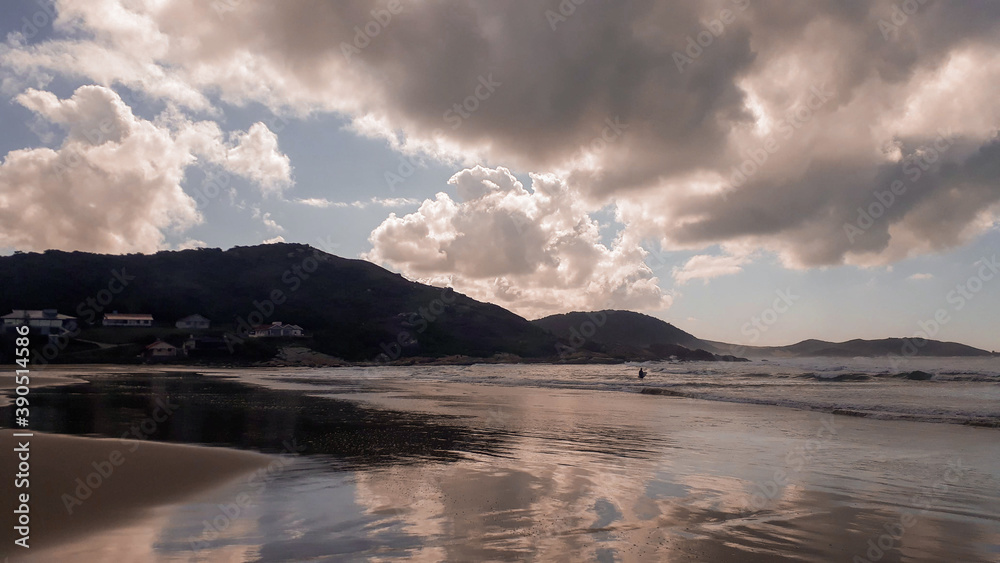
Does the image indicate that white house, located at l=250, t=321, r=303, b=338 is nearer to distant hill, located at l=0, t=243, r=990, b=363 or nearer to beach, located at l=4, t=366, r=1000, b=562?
distant hill, located at l=0, t=243, r=990, b=363

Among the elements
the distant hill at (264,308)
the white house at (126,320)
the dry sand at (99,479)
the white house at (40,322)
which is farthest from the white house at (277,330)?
the dry sand at (99,479)

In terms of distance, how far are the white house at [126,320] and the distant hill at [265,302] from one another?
21.3ft

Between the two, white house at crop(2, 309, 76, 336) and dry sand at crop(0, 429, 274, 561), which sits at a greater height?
white house at crop(2, 309, 76, 336)

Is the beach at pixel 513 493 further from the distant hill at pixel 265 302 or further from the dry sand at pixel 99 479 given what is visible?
the distant hill at pixel 265 302

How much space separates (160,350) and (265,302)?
69881 mm

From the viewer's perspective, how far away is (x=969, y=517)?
9.00m

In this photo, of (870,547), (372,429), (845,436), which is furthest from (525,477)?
(845,436)

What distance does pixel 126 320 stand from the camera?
132000mm

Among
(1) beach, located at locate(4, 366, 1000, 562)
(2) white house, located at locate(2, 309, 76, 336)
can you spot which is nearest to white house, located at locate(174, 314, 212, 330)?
(2) white house, located at locate(2, 309, 76, 336)

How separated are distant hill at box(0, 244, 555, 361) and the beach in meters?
117

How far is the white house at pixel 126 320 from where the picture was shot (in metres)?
130

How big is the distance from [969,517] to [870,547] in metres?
3.06

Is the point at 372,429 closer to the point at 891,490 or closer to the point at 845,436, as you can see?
the point at 891,490

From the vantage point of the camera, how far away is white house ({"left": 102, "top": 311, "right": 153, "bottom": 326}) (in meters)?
130
